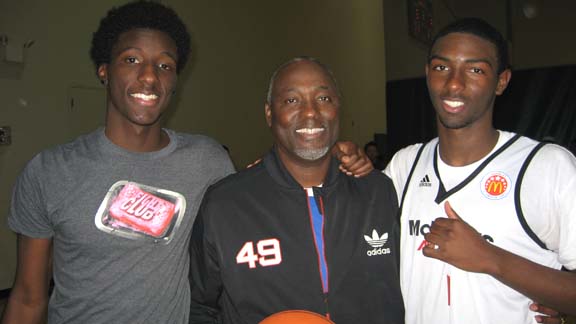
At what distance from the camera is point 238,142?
7.25 metres

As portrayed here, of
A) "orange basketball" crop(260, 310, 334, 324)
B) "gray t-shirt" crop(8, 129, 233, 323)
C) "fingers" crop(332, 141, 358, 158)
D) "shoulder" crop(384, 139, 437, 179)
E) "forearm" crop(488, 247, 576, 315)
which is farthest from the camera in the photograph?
"shoulder" crop(384, 139, 437, 179)

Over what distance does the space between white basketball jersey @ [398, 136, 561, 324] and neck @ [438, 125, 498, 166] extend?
0.04 m

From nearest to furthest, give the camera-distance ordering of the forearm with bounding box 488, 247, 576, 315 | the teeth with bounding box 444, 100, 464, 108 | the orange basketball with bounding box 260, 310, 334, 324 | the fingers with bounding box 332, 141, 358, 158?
the orange basketball with bounding box 260, 310, 334, 324, the forearm with bounding box 488, 247, 576, 315, the teeth with bounding box 444, 100, 464, 108, the fingers with bounding box 332, 141, 358, 158

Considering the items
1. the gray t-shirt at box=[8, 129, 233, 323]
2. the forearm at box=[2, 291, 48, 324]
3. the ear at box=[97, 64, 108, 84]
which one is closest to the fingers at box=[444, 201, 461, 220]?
the gray t-shirt at box=[8, 129, 233, 323]

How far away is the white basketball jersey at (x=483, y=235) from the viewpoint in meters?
1.49

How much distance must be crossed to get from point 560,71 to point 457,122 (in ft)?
29.9

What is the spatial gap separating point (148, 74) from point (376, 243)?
1.05 m

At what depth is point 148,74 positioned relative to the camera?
1592 mm

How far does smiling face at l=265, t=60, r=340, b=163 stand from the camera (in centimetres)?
160

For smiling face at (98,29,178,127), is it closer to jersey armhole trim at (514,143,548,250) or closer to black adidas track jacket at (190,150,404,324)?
black adidas track jacket at (190,150,404,324)

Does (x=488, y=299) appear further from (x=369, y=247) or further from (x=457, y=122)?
(x=457, y=122)

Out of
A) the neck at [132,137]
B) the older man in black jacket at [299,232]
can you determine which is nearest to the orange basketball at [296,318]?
the older man in black jacket at [299,232]

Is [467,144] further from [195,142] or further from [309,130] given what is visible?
[195,142]

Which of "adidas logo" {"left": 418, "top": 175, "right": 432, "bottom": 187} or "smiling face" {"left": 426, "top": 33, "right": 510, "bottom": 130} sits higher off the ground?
"smiling face" {"left": 426, "top": 33, "right": 510, "bottom": 130}
